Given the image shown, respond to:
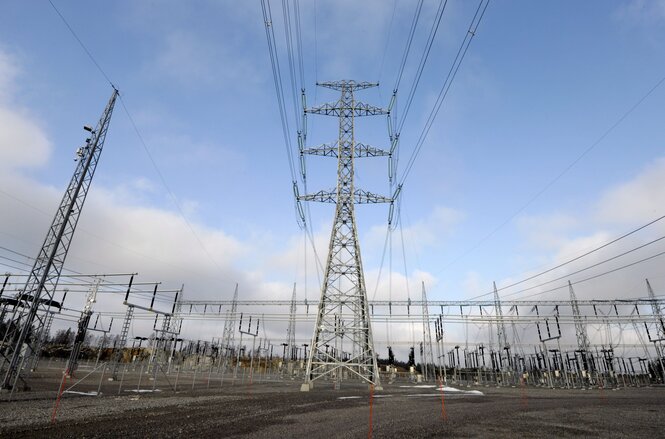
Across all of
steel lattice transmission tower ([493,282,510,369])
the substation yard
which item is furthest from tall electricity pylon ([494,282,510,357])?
the substation yard

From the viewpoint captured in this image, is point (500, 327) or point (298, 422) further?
point (500, 327)

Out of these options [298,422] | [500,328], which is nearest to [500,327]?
[500,328]

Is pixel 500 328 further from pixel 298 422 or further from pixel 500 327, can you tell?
pixel 298 422

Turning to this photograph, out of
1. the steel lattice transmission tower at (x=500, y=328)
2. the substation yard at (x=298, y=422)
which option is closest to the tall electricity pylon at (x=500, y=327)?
the steel lattice transmission tower at (x=500, y=328)

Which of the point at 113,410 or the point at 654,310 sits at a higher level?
the point at 654,310

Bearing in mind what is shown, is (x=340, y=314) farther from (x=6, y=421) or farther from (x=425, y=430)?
(x=6, y=421)

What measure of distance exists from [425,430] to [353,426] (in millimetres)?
1586

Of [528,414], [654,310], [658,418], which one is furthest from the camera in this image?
[654,310]

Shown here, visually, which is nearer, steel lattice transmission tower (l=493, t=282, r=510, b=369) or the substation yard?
the substation yard

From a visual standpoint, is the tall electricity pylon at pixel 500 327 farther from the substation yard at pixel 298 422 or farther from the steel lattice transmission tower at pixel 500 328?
the substation yard at pixel 298 422

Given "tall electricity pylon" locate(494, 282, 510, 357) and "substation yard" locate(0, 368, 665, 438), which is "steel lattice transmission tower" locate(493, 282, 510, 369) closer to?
"tall electricity pylon" locate(494, 282, 510, 357)

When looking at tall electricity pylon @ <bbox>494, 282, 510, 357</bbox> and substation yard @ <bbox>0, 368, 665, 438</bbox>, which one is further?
tall electricity pylon @ <bbox>494, 282, 510, 357</bbox>

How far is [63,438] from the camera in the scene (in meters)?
6.33

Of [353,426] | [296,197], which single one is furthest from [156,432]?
[296,197]
